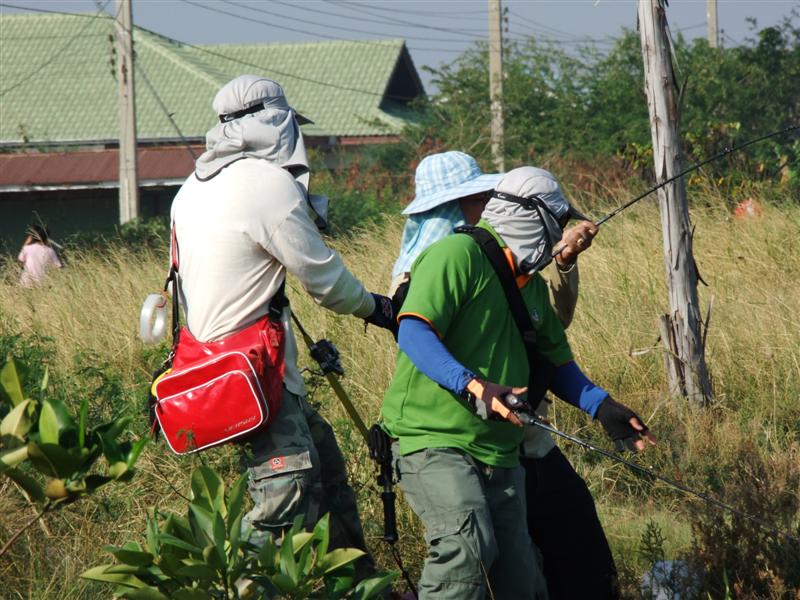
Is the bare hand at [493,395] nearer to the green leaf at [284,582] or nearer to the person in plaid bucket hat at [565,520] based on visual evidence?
the person in plaid bucket hat at [565,520]

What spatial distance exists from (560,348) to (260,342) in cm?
102

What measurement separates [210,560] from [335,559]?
330 mm

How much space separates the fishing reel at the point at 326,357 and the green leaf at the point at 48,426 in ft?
6.52

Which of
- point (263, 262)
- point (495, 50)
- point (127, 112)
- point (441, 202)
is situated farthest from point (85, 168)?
point (263, 262)

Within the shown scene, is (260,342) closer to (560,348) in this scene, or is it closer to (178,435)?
(178,435)

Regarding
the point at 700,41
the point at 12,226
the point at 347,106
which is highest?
the point at 700,41

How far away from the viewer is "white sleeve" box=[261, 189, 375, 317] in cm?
371

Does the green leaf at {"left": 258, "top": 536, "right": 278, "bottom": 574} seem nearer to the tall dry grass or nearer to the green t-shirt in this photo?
the green t-shirt

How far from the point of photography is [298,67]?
36906 mm

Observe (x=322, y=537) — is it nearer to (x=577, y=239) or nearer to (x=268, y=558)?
(x=268, y=558)

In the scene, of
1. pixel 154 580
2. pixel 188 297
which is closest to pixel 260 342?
pixel 188 297

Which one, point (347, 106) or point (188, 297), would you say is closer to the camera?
point (188, 297)

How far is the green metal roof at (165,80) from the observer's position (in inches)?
1280

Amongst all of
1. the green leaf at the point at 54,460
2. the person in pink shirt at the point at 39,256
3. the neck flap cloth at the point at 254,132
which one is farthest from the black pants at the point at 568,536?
the person in pink shirt at the point at 39,256
